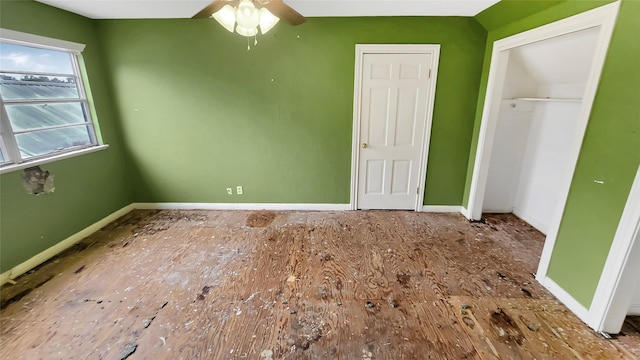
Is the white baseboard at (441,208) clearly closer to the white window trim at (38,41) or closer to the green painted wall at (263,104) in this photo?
the green painted wall at (263,104)

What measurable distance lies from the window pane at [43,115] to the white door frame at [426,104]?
3.18 metres

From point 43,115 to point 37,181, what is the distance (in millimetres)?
671

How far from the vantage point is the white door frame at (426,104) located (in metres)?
3.10

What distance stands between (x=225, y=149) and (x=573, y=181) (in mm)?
3478

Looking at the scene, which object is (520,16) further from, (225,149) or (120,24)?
(120,24)

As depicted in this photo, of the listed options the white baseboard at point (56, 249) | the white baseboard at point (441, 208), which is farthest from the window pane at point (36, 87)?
the white baseboard at point (441, 208)

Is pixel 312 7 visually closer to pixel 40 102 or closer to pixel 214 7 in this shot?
pixel 214 7

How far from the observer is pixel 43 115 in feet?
8.72

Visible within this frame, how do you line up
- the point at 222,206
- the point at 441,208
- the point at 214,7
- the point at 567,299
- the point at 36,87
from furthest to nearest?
the point at 222,206 < the point at 441,208 < the point at 36,87 < the point at 567,299 < the point at 214,7

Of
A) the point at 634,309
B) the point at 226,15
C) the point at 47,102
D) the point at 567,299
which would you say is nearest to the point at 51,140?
the point at 47,102

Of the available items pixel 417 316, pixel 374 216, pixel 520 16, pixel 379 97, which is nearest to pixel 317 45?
pixel 379 97

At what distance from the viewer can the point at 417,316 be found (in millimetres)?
1920

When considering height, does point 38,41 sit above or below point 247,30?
above

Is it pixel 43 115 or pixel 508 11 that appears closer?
pixel 508 11
